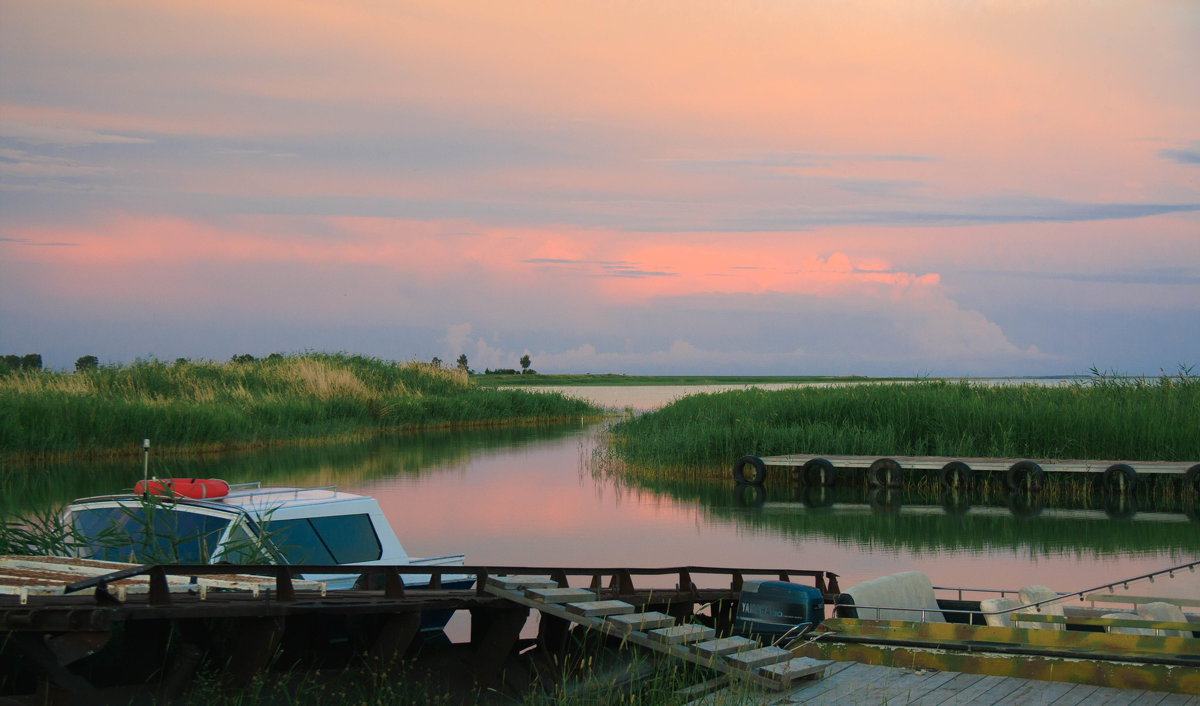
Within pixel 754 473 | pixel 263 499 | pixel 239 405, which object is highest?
pixel 239 405

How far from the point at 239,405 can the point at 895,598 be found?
29.7 m

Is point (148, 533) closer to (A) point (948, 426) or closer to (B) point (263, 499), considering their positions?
(B) point (263, 499)

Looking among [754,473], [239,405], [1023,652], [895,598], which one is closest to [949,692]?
[1023,652]

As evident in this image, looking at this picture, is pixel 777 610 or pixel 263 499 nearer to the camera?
pixel 777 610

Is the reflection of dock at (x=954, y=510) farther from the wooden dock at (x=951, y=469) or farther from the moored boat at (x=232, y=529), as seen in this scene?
the moored boat at (x=232, y=529)

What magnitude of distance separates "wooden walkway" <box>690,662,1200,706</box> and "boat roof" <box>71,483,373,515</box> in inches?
179

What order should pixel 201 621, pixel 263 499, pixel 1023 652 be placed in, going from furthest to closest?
1. pixel 263 499
2. pixel 1023 652
3. pixel 201 621

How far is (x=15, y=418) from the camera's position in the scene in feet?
87.1

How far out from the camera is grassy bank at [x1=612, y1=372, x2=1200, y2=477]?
24641 millimetres

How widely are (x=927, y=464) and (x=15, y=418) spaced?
888 inches

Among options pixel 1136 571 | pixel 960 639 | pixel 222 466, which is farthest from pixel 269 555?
pixel 222 466

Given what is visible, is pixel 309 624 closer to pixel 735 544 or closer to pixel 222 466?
pixel 735 544

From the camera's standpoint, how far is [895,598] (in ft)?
29.9

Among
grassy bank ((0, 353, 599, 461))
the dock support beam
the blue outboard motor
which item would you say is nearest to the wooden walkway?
the blue outboard motor
